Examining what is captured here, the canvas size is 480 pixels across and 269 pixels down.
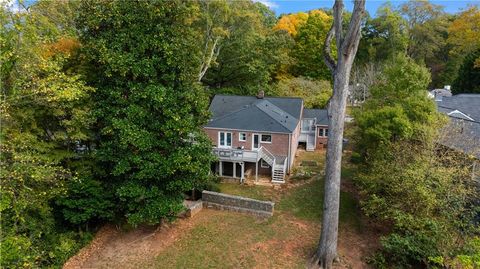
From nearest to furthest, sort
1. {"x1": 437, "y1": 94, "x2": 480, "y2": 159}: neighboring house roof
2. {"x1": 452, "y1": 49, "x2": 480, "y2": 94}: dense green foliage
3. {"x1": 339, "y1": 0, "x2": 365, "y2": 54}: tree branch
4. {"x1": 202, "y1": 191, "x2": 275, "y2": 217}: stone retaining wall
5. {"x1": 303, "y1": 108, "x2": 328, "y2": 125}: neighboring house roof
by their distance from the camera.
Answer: {"x1": 339, "y1": 0, "x2": 365, "y2": 54}: tree branch
{"x1": 437, "y1": 94, "x2": 480, "y2": 159}: neighboring house roof
{"x1": 202, "y1": 191, "x2": 275, "y2": 217}: stone retaining wall
{"x1": 303, "y1": 108, "x2": 328, "y2": 125}: neighboring house roof
{"x1": 452, "y1": 49, "x2": 480, "y2": 94}: dense green foliage

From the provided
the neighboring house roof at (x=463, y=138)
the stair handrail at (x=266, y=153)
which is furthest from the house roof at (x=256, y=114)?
the neighboring house roof at (x=463, y=138)

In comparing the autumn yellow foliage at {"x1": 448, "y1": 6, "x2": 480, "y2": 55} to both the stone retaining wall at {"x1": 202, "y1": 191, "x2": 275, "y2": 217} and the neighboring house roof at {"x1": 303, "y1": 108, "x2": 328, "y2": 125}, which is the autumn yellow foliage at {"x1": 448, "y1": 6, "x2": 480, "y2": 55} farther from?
the stone retaining wall at {"x1": 202, "y1": 191, "x2": 275, "y2": 217}

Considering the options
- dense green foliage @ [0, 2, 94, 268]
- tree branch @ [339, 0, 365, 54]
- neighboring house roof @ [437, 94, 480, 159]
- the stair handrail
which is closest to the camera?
dense green foliage @ [0, 2, 94, 268]

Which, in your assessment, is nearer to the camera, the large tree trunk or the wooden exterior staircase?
the large tree trunk

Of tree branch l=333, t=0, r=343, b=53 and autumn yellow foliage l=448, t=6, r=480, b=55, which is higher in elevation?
autumn yellow foliage l=448, t=6, r=480, b=55

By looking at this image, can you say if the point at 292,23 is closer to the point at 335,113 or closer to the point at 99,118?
the point at 335,113

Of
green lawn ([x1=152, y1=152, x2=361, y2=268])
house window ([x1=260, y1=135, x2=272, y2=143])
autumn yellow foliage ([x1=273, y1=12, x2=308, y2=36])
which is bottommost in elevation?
green lawn ([x1=152, y1=152, x2=361, y2=268])

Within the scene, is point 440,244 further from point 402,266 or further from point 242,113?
point 242,113

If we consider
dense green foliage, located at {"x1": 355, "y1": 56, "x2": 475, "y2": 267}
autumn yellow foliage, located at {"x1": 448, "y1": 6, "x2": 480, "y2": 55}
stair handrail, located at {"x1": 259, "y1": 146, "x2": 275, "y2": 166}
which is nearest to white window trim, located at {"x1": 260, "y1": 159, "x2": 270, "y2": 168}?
stair handrail, located at {"x1": 259, "y1": 146, "x2": 275, "y2": 166}
